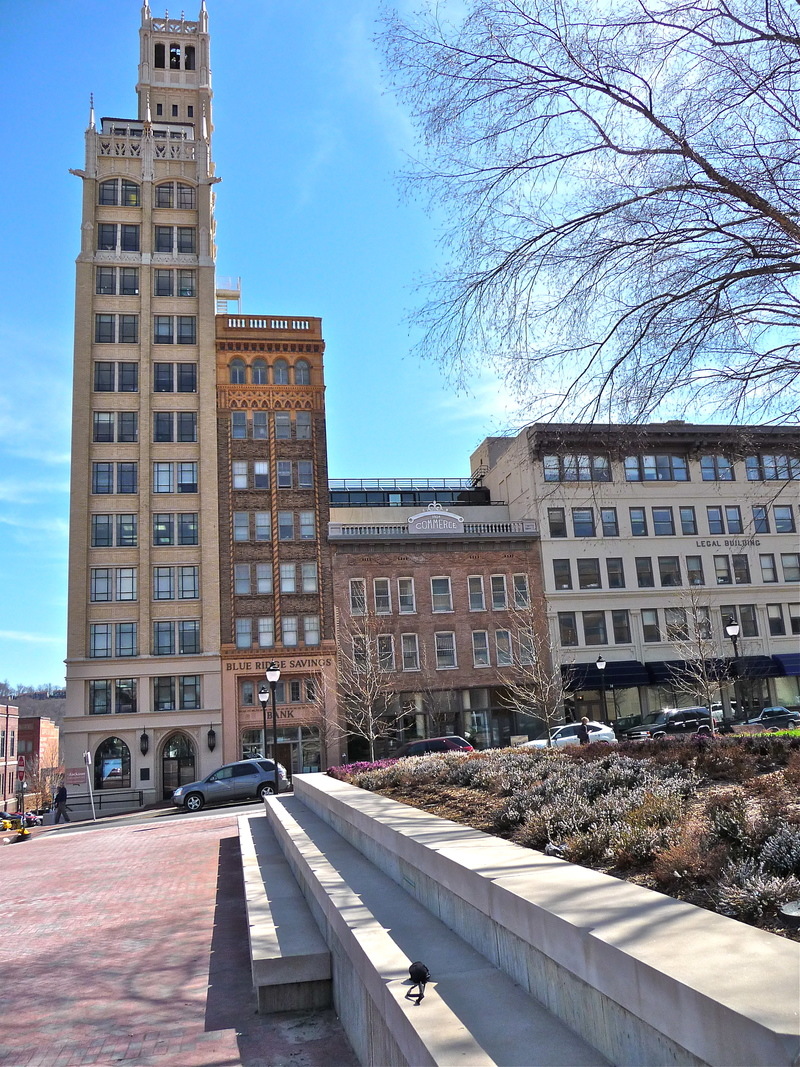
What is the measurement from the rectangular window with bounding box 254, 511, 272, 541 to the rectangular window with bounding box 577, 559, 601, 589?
18243 millimetres

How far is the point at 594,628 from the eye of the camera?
49.2 m

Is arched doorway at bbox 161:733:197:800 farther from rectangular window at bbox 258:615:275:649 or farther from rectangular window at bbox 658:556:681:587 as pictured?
rectangular window at bbox 658:556:681:587

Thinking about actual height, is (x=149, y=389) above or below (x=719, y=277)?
above

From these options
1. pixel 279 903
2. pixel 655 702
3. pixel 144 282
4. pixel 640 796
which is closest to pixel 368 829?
pixel 279 903

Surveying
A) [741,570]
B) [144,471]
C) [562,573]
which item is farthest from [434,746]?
[741,570]

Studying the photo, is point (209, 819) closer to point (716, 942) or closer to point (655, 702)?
point (716, 942)

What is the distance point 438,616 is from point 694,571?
53.9 feet

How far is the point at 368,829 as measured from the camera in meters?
9.77

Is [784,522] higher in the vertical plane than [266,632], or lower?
higher

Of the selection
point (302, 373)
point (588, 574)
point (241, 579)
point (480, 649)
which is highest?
point (302, 373)

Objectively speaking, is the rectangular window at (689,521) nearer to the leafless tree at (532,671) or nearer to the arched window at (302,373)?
the leafless tree at (532,671)

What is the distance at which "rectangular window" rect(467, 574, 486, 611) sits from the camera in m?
48.2

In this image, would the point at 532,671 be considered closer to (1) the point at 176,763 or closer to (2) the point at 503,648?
(2) the point at 503,648

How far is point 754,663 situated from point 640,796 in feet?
151
